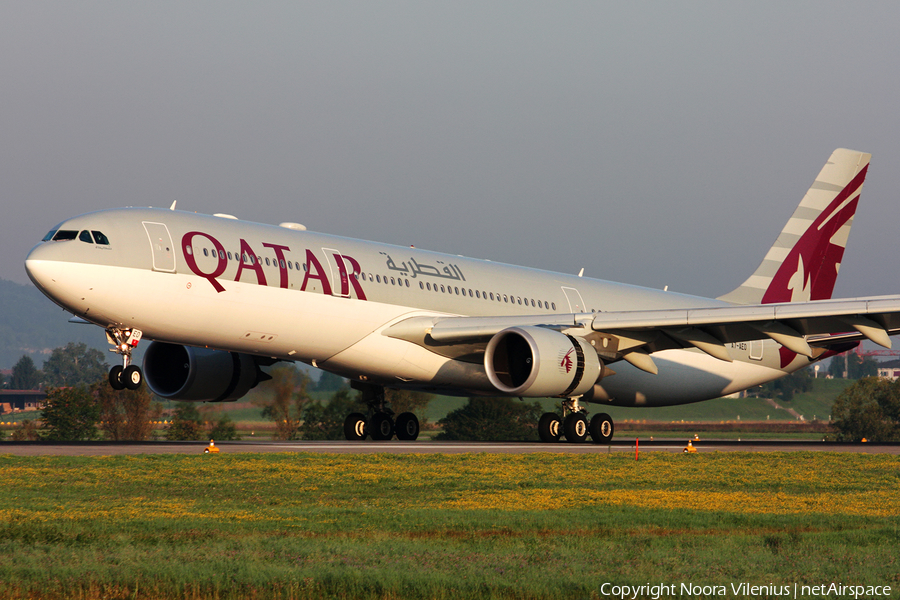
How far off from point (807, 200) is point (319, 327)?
65.0 ft

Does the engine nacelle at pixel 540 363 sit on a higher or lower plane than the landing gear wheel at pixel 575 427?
higher

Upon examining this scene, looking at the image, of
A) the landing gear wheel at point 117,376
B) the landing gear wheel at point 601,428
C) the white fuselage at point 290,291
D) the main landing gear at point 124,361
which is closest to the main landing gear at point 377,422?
the white fuselage at point 290,291

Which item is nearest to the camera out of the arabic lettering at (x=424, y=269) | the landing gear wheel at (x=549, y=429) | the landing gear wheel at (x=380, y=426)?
the arabic lettering at (x=424, y=269)

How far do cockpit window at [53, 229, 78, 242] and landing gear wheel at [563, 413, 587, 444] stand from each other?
44.2 feet

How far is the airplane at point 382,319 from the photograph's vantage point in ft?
75.9

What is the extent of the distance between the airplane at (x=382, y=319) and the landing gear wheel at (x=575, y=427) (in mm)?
41

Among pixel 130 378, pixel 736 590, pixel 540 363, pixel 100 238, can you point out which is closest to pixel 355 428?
pixel 540 363

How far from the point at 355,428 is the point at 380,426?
2.83ft

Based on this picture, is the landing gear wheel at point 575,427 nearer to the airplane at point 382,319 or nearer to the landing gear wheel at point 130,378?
the airplane at point 382,319

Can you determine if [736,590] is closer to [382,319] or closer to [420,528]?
[420,528]

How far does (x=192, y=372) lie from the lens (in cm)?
2905

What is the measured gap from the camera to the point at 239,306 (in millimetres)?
24109

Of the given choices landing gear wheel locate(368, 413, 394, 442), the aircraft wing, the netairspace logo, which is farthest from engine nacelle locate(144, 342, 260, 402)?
the netairspace logo

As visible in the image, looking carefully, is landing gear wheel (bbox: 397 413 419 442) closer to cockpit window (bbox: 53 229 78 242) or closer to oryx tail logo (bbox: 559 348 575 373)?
oryx tail logo (bbox: 559 348 575 373)
